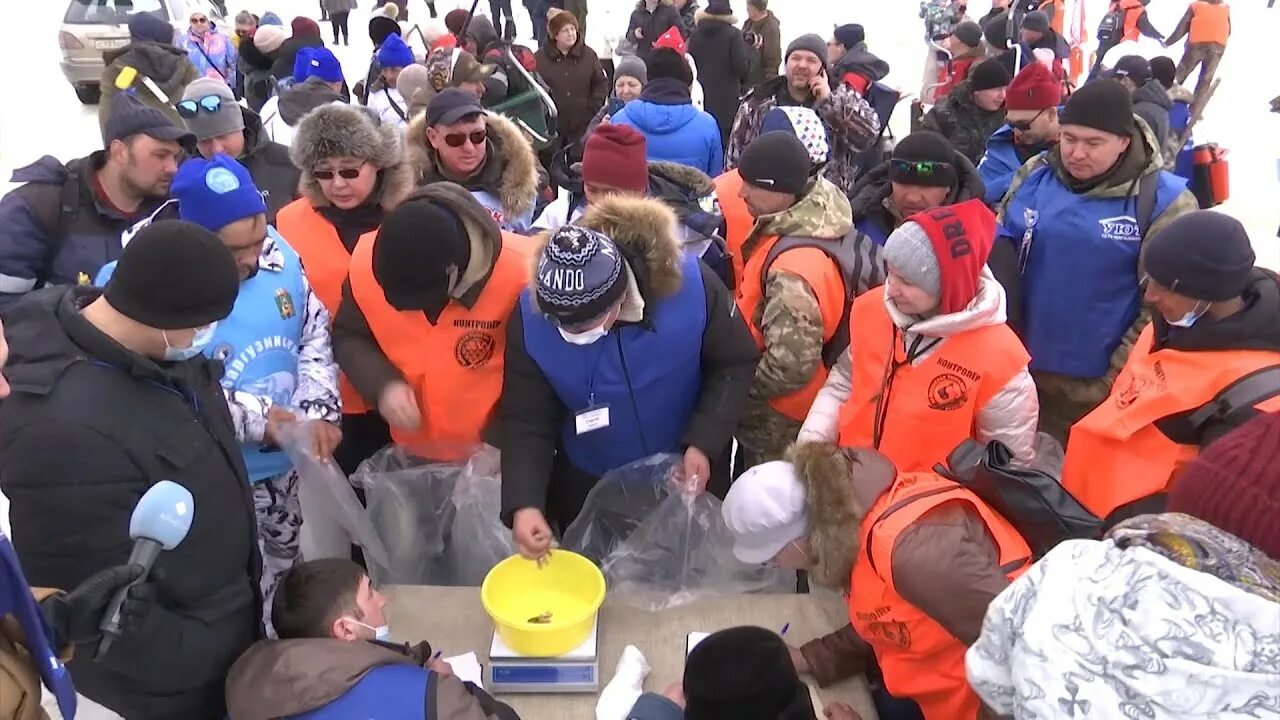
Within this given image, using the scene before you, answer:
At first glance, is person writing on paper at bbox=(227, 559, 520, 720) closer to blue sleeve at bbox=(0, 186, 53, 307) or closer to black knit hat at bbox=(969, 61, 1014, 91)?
blue sleeve at bbox=(0, 186, 53, 307)

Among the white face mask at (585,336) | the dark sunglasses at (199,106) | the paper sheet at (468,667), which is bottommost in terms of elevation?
the paper sheet at (468,667)

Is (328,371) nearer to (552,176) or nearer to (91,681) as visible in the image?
(91,681)

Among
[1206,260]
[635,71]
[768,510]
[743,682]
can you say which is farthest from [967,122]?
[743,682]

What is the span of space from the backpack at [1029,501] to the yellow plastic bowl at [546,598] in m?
Answer: 0.84

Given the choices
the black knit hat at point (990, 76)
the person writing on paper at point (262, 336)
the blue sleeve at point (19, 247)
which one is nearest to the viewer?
the person writing on paper at point (262, 336)

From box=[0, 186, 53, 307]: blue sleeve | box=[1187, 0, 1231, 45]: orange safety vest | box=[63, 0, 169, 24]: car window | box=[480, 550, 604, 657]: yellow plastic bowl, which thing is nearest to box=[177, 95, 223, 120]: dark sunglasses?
box=[0, 186, 53, 307]: blue sleeve

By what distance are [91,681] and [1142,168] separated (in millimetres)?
3190

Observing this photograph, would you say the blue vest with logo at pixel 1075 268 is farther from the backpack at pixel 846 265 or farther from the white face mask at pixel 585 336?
the white face mask at pixel 585 336

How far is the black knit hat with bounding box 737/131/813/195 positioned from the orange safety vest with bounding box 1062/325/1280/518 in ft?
3.55

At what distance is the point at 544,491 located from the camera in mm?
2312

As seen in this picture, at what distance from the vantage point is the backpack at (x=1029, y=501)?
173 cm

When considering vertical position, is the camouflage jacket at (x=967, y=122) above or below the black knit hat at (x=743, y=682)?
above

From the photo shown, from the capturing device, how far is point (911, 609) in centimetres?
175

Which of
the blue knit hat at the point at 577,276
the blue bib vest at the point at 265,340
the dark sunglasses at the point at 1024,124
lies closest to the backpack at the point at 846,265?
the blue knit hat at the point at 577,276
